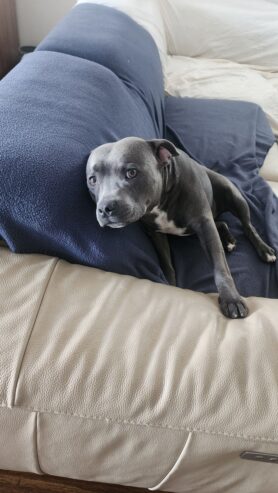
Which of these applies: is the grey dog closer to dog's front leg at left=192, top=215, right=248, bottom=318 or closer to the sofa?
dog's front leg at left=192, top=215, right=248, bottom=318

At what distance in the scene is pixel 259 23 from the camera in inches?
92.1

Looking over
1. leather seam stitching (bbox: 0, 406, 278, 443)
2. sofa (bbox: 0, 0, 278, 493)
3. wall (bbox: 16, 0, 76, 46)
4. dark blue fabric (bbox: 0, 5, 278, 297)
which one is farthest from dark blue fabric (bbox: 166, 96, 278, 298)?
wall (bbox: 16, 0, 76, 46)

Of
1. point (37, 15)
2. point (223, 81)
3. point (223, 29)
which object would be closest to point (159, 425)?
point (223, 81)

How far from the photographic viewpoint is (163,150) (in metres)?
1.01

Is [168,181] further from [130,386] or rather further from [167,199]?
[130,386]

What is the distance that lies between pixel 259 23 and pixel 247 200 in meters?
1.45

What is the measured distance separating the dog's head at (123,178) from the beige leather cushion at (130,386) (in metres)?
0.16

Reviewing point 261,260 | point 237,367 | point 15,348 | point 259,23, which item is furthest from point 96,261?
point 259,23

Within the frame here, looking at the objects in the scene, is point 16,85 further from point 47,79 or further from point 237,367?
point 237,367

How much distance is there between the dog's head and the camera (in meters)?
0.88

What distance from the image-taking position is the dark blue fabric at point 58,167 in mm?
824

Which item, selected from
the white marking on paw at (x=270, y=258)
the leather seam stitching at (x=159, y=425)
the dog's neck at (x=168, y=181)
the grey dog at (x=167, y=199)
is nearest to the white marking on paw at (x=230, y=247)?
the grey dog at (x=167, y=199)

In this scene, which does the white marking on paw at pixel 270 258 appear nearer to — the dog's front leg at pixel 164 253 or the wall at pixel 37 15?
the dog's front leg at pixel 164 253

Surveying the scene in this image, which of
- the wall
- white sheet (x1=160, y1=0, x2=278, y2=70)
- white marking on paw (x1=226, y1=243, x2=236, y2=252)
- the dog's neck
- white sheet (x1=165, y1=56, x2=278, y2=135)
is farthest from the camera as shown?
the wall
